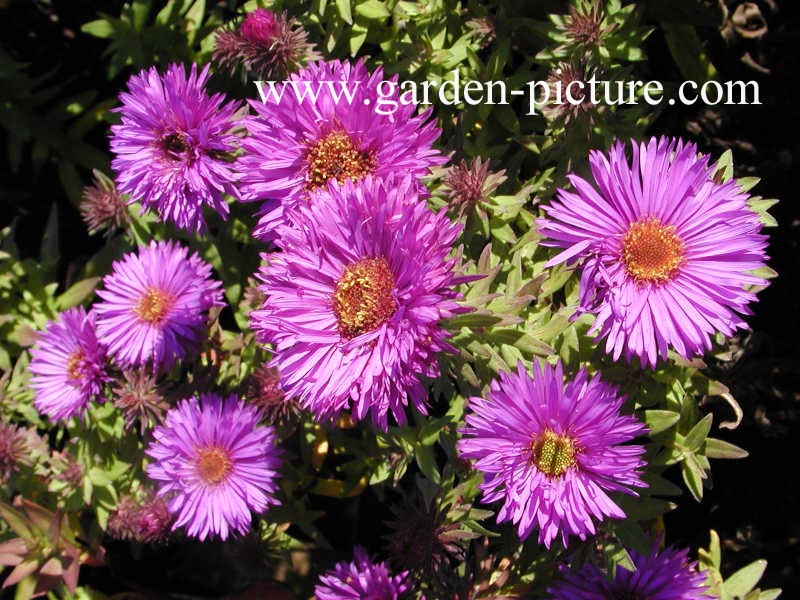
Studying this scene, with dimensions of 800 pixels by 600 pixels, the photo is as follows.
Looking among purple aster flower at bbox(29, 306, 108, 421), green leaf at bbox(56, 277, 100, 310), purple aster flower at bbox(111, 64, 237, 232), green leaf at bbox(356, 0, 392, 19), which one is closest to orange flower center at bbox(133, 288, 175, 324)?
purple aster flower at bbox(29, 306, 108, 421)

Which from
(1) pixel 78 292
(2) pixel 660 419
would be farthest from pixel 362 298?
(1) pixel 78 292

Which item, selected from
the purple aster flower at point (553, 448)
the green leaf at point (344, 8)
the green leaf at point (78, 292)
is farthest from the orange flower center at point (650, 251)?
the green leaf at point (78, 292)

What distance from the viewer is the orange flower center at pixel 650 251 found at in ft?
4.95

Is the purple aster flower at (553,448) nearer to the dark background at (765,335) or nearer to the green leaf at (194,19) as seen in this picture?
the dark background at (765,335)

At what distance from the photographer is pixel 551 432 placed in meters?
1.54

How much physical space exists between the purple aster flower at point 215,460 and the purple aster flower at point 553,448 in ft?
2.14

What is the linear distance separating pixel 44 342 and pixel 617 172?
166cm

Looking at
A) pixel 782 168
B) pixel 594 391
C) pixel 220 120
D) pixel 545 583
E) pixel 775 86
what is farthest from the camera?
pixel 775 86

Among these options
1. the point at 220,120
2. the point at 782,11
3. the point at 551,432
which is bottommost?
the point at 551,432

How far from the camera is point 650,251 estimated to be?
1.51 m

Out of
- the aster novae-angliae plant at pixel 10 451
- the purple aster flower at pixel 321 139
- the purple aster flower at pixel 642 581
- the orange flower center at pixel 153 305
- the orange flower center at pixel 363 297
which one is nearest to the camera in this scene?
the orange flower center at pixel 363 297

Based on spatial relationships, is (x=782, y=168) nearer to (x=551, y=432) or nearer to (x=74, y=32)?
(x=551, y=432)

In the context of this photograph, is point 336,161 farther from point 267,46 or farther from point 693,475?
point 693,475

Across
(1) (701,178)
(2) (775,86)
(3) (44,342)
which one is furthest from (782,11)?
(3) (44,342)
